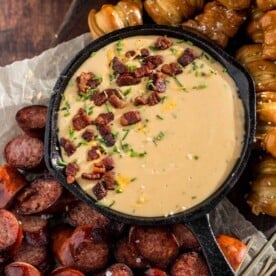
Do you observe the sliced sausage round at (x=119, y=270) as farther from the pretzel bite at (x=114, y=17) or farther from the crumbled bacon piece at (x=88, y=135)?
the pretzel bite at (x=114, y=17)

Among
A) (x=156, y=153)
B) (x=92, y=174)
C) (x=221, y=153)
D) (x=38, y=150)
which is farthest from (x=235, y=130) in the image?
(x=38, y=150)

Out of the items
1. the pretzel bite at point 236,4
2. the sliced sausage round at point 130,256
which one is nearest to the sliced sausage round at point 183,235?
the sliced sausage round at point 130,256

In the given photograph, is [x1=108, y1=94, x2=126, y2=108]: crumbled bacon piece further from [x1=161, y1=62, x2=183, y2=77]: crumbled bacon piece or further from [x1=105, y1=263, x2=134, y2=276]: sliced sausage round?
[x1=105, y1=263, x2=134, y2=276]: sliced sausage round

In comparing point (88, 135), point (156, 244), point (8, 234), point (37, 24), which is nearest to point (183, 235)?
point (156, 244)

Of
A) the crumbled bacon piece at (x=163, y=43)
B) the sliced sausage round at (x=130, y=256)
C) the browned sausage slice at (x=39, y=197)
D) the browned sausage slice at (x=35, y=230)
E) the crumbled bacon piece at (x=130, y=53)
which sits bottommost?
the sliced sausage round at (x=130, y=256)

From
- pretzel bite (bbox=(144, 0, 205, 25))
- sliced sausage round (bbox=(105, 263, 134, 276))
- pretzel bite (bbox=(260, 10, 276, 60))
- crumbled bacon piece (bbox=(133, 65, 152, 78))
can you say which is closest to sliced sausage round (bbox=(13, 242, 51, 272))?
sliced sausage round (bbox=(105, 263, 134, 276))
